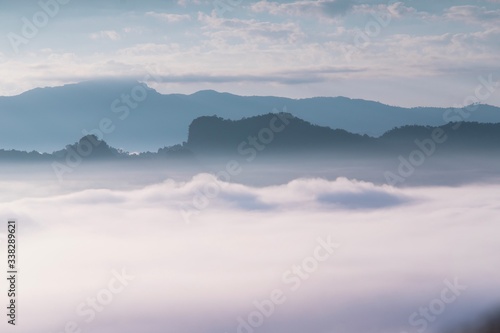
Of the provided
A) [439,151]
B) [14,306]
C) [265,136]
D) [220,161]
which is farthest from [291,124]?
[14,306]

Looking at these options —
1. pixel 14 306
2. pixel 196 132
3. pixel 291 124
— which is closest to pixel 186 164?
pixel 196 132

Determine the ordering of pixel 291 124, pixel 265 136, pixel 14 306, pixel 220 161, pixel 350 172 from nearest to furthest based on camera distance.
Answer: pixel 14 306, pixel 265 136, pixel 220 161, pixel 291 124, pixel 350 172

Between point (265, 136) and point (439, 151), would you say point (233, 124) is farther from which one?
point (265, 136)

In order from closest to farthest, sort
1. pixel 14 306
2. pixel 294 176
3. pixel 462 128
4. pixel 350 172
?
pixel 14 306
pixel 462 128
pixel 350 172
pixel 294 176

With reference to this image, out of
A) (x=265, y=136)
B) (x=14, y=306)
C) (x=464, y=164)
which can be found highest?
(x=464, y=164)

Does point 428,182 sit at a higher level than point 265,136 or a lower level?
higher

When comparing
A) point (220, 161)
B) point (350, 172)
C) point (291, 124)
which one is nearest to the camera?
point (220, 161)

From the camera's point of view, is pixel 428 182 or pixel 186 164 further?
pixel 428 182

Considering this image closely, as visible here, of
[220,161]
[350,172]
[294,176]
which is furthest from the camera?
[294,176]

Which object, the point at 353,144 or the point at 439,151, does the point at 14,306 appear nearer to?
the point at 353,144
